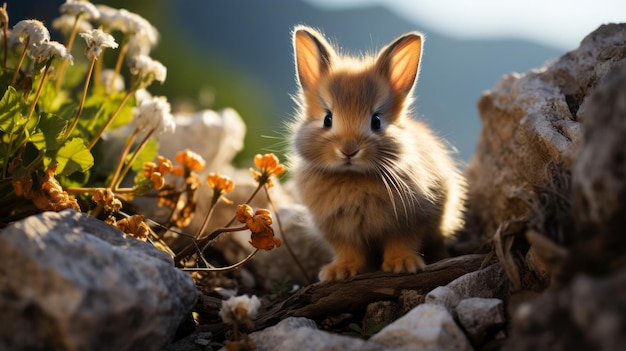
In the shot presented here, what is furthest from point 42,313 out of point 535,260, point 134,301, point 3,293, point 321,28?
point 321,28

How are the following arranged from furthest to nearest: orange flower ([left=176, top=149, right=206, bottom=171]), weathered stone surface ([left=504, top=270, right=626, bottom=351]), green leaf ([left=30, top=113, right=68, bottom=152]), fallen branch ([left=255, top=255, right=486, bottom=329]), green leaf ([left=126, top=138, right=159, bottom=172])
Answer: green leaf ([left=126, top=138, right=159, bottom=172])
orange flower ([left=176, top=149, right=206, bottom=171])
fallen branch ([left=255, top=255, right=486, bottom=329])
green leaf ([left=30, top=113, right=68, bottom=152])
weathered stone surface ([left=504, top=270, right=626, bottom=351])

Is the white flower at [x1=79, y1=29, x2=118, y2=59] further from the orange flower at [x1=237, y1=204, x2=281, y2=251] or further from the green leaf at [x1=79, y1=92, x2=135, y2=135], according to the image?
the orange flower at [x1=237, y1=204, x2=281, y2=251]

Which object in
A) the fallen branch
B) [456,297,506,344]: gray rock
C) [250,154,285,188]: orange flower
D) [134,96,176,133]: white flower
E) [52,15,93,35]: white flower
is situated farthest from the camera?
[52,15,93,35]: white flower

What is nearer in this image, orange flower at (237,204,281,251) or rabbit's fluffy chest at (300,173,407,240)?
orange flower at (237,204,281,251)

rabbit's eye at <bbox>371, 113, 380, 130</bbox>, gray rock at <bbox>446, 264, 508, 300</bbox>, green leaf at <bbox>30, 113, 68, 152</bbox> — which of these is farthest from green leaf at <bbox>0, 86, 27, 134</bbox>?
gray rock at <bbox>446, 264, 508, 300</bbox>

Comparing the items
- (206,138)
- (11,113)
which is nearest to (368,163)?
(11,113)

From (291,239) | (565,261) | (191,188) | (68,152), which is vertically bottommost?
(291,239)

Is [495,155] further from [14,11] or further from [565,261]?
[14,11]
